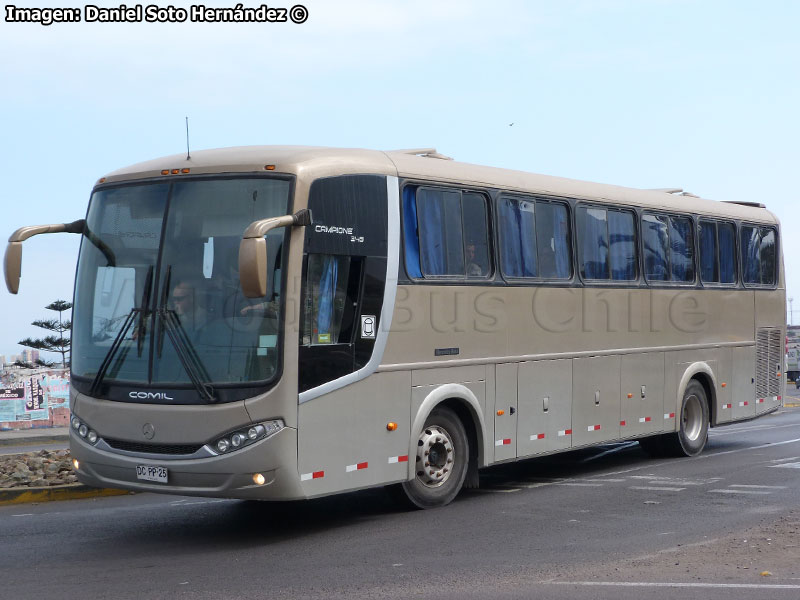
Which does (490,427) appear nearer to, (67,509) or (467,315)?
(467,315)

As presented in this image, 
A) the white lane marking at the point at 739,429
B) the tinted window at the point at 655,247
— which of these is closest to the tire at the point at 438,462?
the tinted window at the point at 655,247

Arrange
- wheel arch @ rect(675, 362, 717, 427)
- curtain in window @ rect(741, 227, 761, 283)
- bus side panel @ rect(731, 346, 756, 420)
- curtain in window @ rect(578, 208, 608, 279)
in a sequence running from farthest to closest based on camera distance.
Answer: curtain in window @ rect(741, 227, 761, 283) < bus side panel @ rect(731, 346, 756, 420) < wheel arch @ rect(675, 362, 717, 427) < curtain in window @ rect(578, 208, 608, 279)

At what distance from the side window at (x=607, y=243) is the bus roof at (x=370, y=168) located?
0.71 feet

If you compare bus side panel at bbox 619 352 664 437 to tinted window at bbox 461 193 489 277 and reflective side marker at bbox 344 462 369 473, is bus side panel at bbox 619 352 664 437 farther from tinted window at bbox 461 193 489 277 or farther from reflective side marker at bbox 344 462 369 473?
reflective side marker at bbox 344 462 369 473

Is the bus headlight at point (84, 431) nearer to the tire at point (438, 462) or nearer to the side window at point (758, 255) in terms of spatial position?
the tire at point (438, 462)

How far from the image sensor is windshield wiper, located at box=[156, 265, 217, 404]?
948 cm

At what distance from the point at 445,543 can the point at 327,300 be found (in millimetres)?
2362

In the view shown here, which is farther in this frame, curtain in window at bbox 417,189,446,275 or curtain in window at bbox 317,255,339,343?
curtain in window at bbox 417,189,446,275

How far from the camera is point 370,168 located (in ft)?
35.2

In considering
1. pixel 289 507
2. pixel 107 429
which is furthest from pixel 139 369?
pixel 289 507

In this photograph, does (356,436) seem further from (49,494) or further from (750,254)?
(750,254)

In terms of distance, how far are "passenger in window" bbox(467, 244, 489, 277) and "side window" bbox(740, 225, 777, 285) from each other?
700 cm

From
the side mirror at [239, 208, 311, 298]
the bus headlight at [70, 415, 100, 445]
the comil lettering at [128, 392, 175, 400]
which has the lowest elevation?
the bus headlight at [70, 415, 100, 445]

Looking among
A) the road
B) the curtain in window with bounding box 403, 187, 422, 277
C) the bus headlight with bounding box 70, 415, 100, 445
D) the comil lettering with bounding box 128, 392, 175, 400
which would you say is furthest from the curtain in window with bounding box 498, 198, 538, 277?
the bus headlight with bounding box 70, 415, 100, 445
